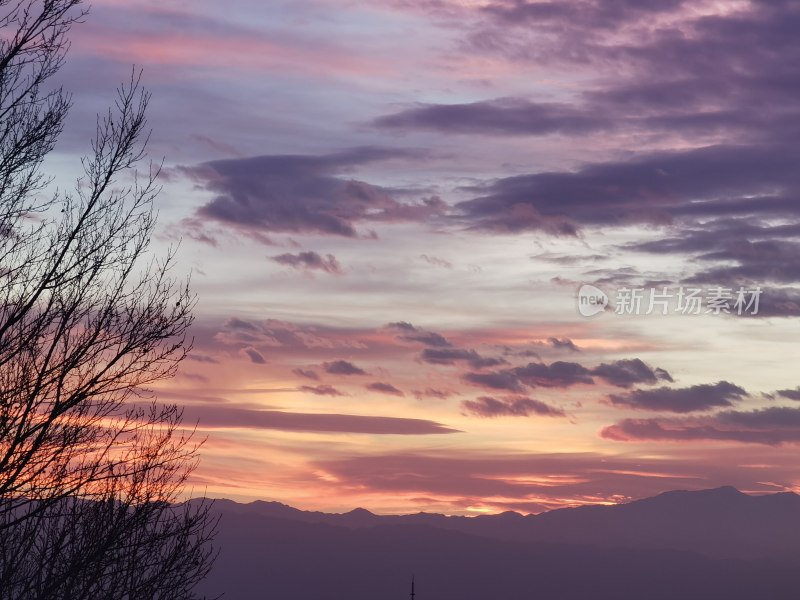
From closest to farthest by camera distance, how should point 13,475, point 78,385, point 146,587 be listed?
point 13,475, point 78,385, point 146,587

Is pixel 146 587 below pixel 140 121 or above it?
below

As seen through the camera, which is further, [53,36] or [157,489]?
[157,489]

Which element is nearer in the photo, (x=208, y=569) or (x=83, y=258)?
(x=83, y=258)

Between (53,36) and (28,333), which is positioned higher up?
(53,36)

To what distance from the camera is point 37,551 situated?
72.8 feet

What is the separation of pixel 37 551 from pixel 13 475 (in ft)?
13.4

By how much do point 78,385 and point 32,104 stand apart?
474 centimetres

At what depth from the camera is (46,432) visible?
1911cm

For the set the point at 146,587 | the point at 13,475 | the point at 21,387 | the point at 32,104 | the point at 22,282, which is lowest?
the point at 146,587

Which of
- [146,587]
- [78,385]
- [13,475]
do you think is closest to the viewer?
[13,475]

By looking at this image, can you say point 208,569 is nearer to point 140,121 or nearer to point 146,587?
point 146,587

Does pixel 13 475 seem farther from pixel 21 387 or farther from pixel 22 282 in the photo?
pixel 22 282

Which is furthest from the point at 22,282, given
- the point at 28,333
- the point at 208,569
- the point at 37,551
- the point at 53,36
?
the point at 208,569

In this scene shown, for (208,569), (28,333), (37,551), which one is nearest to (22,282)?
(28,333)
